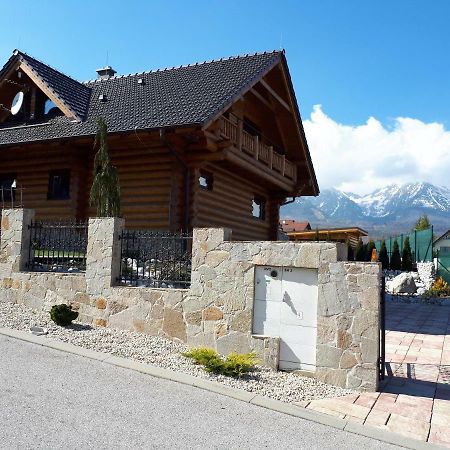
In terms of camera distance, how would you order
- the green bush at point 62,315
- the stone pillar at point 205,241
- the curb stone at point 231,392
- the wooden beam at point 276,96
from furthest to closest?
the wooden beam at point 276,96
the green bush at point 62,315
the stone pillar at point 205,241
the curb stone at point 231,392

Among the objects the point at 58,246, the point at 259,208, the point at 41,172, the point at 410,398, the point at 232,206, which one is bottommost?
the point at 410,398

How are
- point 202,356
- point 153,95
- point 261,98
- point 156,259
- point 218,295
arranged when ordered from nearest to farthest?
point 202,356
point 218,295
point 156,259
point 153,95
point 261,98

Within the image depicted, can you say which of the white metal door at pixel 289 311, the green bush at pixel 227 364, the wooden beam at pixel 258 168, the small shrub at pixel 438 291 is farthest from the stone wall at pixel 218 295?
the small shrub at pixel 438 291

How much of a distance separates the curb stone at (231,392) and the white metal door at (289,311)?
4.08 feet

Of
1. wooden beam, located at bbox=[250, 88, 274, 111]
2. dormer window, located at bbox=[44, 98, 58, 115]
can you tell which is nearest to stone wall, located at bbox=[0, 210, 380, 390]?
dormer window, located at bbox=[44, 98, 58, 115]

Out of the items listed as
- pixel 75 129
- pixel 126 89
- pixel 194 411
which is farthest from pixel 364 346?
pixel 126 89

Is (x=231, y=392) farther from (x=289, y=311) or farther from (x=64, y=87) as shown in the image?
(x=64, y=87)

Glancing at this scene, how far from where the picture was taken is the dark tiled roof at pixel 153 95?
13.3 metres

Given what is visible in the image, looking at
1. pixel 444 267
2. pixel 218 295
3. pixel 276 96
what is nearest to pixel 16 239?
pixel 218 295

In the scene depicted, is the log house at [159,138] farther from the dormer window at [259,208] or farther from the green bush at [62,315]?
the green bush at [62,315]

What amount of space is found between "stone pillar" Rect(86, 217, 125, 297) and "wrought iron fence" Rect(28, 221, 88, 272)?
36cm

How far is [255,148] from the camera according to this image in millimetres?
16125

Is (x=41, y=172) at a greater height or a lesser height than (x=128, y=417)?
greater

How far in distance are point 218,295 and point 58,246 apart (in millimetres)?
3959
